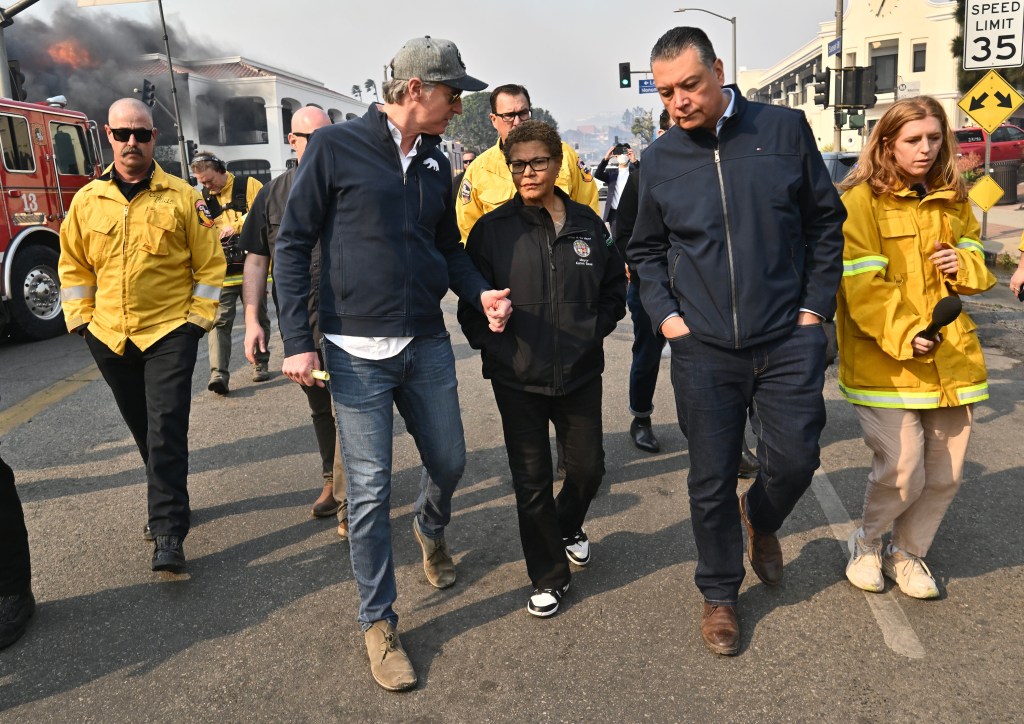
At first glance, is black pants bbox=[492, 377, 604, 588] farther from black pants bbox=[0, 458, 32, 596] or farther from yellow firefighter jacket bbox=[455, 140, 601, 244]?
black pants bbox=[0, 458, 32, 596]

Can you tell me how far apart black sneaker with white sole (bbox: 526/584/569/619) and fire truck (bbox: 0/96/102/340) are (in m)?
8.81

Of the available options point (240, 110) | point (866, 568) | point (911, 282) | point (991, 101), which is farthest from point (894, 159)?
point (240, 110)

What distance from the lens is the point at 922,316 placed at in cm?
323

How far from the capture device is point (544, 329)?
3.17m

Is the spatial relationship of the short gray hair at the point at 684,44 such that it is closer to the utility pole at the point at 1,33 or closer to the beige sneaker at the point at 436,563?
the beige sneaker at the point at 436,563

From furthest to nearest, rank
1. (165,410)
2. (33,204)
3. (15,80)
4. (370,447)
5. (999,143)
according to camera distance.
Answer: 1. (999,143)
2. (15,80)
3. (33,204)
4. (165,410)
5. (370,447)

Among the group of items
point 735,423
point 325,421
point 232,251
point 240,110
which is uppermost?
point 240,110

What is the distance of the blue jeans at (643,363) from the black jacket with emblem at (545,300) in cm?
192

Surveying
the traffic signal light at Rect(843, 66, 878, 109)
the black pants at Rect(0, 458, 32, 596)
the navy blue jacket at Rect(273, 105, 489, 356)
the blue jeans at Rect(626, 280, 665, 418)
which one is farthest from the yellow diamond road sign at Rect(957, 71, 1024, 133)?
the black pants at Rect(0, 458, 32, 596)

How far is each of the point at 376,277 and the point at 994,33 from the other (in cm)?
1138

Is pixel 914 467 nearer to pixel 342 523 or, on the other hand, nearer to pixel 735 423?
pixel 735 423

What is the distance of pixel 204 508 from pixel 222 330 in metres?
2.85

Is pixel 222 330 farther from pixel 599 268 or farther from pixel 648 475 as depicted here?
pixel 599 268

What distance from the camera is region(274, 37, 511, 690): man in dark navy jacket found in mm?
2879
